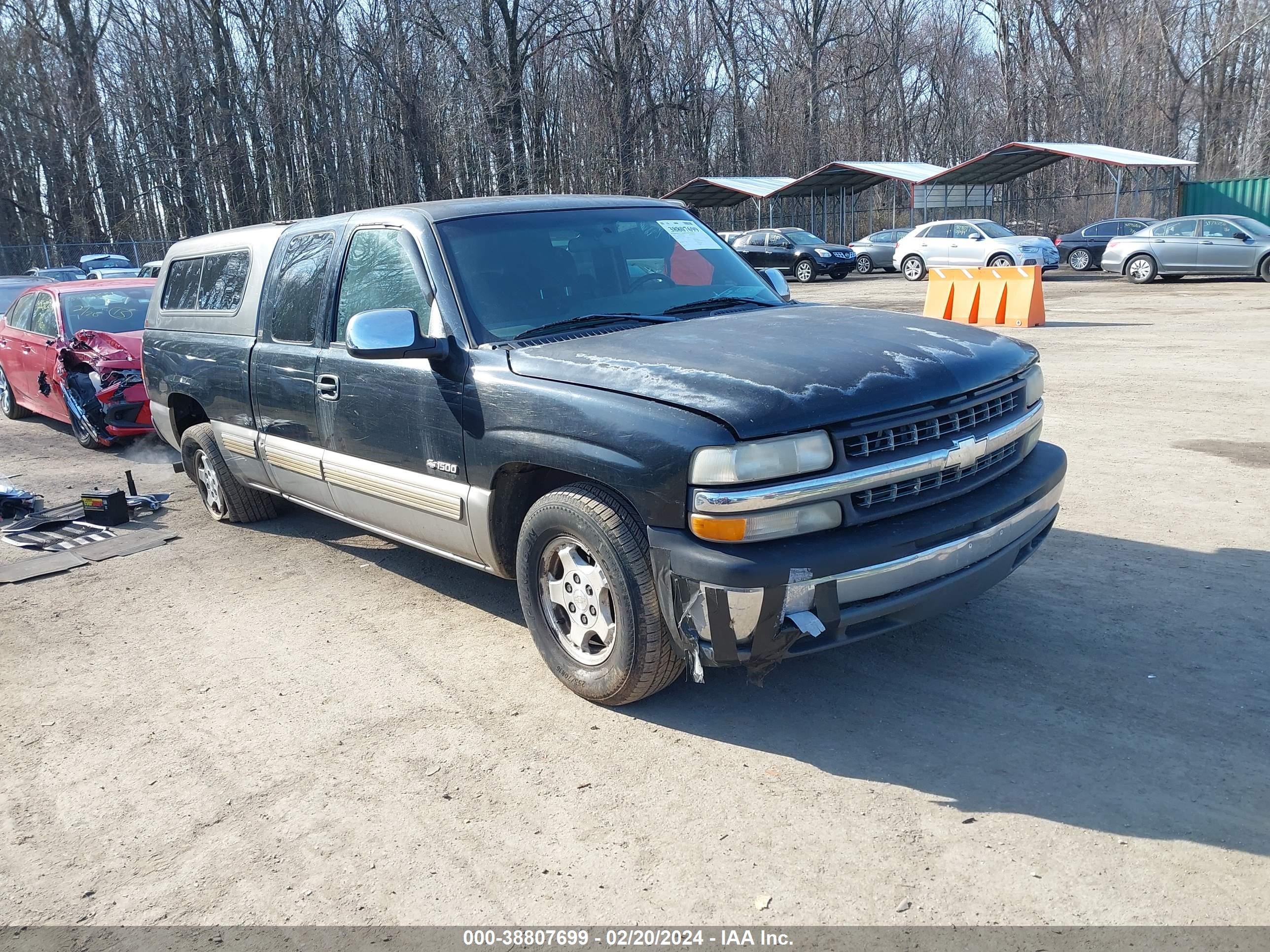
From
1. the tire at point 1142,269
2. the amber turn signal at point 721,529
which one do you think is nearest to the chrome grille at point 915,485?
the amber turn signal at point 721,529

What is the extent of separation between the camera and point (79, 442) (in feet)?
32.8

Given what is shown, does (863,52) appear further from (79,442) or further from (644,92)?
(79,442)

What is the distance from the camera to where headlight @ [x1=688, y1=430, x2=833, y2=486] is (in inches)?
128

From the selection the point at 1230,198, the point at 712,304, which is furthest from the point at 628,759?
the point at 1230,198

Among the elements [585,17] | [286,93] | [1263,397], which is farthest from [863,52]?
[1263,397]

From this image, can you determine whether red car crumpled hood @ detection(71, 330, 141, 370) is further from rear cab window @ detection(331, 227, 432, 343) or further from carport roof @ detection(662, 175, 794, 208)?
carport roof @ detection(662, 175, 794, 208)

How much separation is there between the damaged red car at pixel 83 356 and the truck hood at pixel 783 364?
616cm

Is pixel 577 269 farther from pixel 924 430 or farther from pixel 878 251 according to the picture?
pixel 878 251

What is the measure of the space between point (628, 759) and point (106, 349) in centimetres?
789

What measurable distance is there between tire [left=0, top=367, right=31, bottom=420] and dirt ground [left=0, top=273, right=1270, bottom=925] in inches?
274

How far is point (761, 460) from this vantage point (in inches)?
128

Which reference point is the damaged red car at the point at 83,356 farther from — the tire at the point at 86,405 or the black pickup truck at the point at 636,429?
the black pickup truck at the point at 636,429

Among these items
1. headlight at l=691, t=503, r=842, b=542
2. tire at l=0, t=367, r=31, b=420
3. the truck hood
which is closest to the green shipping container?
the truck hood

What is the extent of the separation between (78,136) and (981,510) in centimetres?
4165
